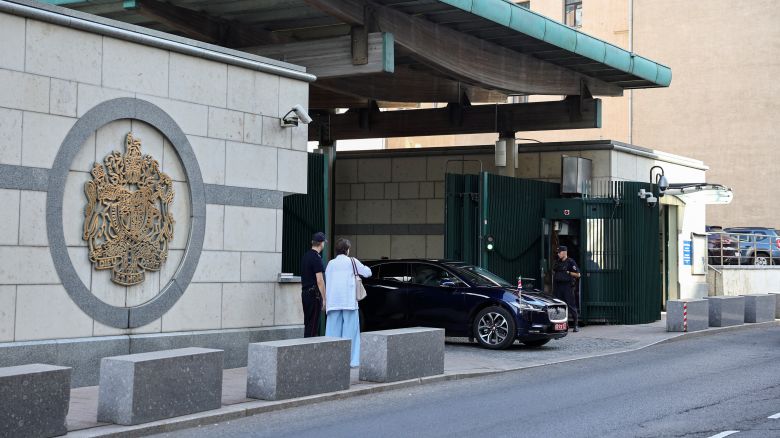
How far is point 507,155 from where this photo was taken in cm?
2650

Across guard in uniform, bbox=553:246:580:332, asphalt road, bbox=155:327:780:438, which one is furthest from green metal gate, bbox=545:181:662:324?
asphalt road, bbox=155:327:780:438

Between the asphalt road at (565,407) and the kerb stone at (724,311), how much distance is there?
7.94m

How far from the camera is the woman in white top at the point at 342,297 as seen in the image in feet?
49.6

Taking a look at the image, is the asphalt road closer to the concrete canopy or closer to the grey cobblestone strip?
the grey cobblestone strip

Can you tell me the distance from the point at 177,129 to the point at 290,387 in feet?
13.9

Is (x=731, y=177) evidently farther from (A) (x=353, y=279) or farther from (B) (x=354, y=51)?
(A) (x=353, y=279)

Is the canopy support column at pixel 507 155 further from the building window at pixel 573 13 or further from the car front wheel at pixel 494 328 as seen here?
the building window at pixel 573 13

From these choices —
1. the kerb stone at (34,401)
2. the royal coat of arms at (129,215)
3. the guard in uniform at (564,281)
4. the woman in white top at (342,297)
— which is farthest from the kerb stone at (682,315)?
the kerb stone at (34,401)

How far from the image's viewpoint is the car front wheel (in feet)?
60.8

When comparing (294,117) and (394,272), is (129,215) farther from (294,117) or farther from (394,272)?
(394,272)

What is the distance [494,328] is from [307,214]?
148 inches

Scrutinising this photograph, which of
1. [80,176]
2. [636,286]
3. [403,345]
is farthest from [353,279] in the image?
[636,286]

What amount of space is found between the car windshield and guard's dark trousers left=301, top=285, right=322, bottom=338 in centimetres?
462

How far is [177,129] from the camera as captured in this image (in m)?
14.4
